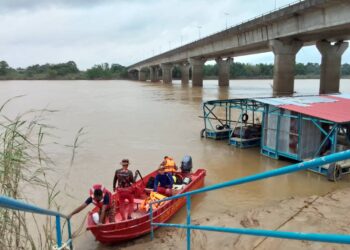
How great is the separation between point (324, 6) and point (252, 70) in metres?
112

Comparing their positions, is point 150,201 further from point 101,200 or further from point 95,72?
point 95,72

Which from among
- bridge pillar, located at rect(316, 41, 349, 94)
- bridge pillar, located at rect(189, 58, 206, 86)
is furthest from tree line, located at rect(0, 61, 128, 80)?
bridge pillar, located at rect(316, 41, 349, 94)

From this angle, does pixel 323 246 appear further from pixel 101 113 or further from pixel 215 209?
pixel 101 113

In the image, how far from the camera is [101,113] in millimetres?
30094

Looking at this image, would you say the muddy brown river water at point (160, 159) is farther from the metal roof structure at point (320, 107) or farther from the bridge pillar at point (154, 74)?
the bridge pillar at point (154, 74)

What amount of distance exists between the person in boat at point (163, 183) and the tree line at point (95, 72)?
119889mm

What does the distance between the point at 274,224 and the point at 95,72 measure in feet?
443

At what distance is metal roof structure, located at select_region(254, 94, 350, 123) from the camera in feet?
39.6

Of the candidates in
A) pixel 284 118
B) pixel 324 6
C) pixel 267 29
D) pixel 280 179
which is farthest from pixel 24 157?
pixel 267 29

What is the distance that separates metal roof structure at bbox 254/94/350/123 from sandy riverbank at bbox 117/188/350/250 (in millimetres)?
3695

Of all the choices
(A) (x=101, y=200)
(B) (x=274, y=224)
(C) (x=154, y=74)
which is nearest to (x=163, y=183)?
(A) (x=101, y=200)

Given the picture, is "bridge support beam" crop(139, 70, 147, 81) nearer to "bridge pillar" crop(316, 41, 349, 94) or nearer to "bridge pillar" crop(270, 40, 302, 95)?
"bridge pillar" crop(316, 41, 349, 94)

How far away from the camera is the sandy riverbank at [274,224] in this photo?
20.6 ft

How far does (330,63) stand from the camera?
36969 millimetres
